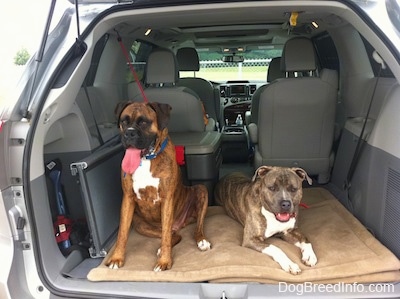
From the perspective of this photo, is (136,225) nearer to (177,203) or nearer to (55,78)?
(177,203)

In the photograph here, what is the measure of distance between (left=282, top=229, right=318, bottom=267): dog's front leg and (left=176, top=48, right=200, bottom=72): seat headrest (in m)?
4.07

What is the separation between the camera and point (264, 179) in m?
3.01

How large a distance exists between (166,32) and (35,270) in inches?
149

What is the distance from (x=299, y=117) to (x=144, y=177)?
6.56 feet

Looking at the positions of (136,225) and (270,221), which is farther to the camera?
(136,225)

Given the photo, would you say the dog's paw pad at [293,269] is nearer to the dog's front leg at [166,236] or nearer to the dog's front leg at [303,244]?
the dog's front leg at [303,244]

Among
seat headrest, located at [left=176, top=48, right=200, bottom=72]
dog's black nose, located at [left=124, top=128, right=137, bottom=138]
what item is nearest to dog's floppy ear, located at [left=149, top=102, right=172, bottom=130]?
dog's black nose, located at [left=124, top=128, right=137, bottom=138]

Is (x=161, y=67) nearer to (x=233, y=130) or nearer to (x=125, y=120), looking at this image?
(x=125, y=120)

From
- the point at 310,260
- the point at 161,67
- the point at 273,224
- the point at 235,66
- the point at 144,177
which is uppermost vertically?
the point at 161,67

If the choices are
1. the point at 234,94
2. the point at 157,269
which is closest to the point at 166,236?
the point at 157,269

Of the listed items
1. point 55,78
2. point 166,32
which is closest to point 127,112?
point 55,78

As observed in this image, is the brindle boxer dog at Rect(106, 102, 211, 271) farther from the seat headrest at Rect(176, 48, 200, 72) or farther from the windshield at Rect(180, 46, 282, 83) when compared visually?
the windshield at Rect(180, 46, 282, 83)

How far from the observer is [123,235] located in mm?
2824

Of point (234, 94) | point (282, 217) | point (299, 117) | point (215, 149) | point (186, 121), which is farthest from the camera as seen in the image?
point (234, 94)
